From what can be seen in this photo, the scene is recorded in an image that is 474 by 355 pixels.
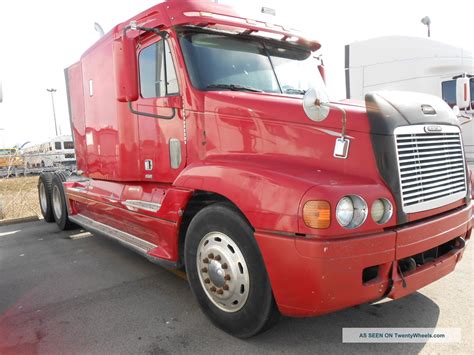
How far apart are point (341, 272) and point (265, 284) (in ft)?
1.89

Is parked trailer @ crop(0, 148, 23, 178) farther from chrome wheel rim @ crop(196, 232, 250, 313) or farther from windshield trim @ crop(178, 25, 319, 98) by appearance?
chrome wheel rim @ crop(196, 232, 250, 313)

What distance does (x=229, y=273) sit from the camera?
2918mm

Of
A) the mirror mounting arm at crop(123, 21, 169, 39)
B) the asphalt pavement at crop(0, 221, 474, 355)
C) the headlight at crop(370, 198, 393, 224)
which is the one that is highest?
the mirror mounting arm at crop(123, 21, 169, 39)

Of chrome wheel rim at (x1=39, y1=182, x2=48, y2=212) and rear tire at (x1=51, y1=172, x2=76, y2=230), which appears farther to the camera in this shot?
chrome wheel rim at (x1=39, y1=182, x2=48, y2=212)

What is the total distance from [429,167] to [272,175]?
1.19 m

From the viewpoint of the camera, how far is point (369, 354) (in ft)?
8.84

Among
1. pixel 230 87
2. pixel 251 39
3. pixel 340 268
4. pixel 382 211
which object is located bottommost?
pixel 340 268

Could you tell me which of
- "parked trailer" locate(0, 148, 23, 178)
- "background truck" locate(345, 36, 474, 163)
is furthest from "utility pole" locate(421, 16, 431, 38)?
"parked trailer" locate(0, 148, 23, 178)

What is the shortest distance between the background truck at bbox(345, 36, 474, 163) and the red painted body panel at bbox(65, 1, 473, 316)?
19.4 ft

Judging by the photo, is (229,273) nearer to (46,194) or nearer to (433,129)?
(433,129)

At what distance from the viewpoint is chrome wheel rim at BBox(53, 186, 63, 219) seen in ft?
23.7

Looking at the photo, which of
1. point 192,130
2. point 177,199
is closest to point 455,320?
point 177,199

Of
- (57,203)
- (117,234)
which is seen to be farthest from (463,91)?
(57,203)

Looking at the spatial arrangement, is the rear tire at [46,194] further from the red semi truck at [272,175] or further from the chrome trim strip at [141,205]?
the red semi truck at [272,175]
